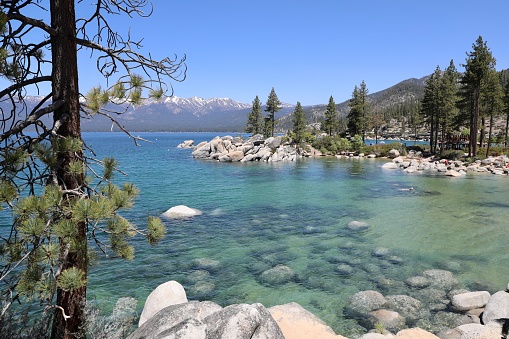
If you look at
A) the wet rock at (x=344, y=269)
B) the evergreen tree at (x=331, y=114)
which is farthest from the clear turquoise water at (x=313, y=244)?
the evergreen tree at (x=331, y=114)

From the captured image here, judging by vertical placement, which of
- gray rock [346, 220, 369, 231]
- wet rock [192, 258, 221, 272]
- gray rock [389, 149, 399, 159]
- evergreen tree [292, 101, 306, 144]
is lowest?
wet rock [192, 258, 221, 272]

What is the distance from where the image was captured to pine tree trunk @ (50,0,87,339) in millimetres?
5023

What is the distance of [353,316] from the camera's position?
9.92 m

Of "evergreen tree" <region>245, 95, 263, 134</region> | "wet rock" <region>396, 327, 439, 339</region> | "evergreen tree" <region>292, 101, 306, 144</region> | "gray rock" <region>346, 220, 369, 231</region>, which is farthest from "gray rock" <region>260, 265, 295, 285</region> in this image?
"evergreen tree" <region>245, 95, 263, 134</region>

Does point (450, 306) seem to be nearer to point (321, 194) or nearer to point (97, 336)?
point (97, 336)

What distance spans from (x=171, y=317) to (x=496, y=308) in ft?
30.5

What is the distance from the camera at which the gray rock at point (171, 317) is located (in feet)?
20.5

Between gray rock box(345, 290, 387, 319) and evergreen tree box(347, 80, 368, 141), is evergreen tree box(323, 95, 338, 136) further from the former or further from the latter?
gray rock box(345, 290, 387, 319)

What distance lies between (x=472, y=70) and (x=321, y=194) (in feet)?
119

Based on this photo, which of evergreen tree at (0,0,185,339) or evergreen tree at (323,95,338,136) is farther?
evergreen tree at (323,95,338,136)

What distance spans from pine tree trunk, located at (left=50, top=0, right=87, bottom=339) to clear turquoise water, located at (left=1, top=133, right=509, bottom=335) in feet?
3.58

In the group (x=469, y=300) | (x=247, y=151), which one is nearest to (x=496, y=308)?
(x=469, y=300)

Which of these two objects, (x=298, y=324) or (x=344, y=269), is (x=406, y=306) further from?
(x=298, y=324)

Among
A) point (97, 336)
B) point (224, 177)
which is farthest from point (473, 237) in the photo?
point (224, 177)
